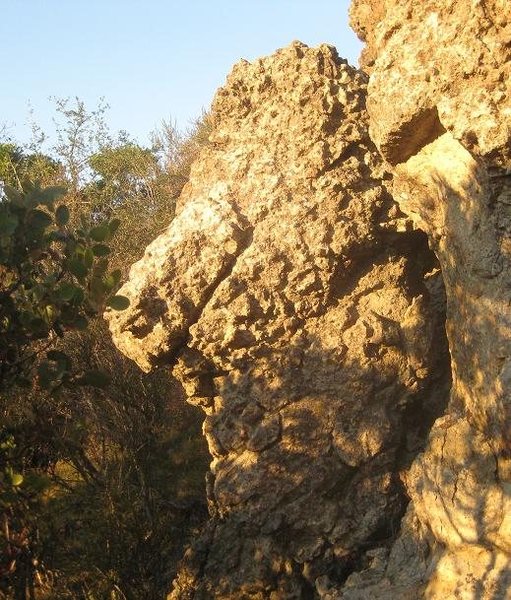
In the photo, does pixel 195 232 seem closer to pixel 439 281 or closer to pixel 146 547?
pixel 439 281

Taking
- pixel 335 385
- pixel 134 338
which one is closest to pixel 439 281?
pixel 335 385

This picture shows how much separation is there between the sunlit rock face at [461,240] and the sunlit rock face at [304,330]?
70 centimetres

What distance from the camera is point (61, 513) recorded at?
843cm

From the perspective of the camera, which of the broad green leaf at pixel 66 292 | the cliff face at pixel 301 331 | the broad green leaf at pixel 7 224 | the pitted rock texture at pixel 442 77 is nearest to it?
the broad green leaf at pixel 7 224

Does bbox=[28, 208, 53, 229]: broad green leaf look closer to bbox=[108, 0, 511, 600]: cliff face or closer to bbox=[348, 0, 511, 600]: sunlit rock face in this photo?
bbox=[348, 0, 511, 600]: sunlit rock face

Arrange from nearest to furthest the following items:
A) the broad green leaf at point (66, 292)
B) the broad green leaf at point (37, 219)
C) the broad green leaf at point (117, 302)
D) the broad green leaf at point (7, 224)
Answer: the broad green leaf at point (7, 224), the broad green leaf at point (66, 292), the broad green leaf at point (37, 219), the broad green leaf at point (117, 302)

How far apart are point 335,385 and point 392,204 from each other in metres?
1.46

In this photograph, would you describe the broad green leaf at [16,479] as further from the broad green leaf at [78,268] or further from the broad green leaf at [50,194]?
the broad green leaf at [50,194]

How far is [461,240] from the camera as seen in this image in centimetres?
507

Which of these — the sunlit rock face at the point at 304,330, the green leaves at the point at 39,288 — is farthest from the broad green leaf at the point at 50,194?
the sunlit rock face at the point at 304,330

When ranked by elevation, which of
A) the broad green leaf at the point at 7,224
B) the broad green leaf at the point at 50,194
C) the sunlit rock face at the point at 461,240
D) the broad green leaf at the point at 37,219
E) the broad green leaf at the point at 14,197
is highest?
the broad green leaf at the point at 14,197

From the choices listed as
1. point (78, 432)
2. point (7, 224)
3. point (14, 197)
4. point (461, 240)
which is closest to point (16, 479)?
point (7, 224)

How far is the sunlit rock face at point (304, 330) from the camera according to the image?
246 inches

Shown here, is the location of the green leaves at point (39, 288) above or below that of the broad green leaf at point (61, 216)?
below
